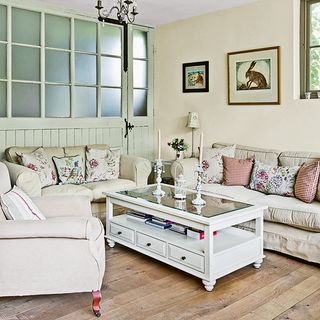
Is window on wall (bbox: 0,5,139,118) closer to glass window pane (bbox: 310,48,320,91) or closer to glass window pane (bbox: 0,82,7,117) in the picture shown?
glass window pane (bbox: 0,82,7,117)

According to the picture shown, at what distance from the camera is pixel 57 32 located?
4910mm

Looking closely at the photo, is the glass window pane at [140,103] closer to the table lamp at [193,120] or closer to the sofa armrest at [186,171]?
the table lamp at [193,120]

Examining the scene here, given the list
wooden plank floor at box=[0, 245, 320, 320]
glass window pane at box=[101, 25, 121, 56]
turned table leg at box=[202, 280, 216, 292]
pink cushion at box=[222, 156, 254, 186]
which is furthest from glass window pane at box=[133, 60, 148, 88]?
turned table leg at box=[202, 280, 216, 292]

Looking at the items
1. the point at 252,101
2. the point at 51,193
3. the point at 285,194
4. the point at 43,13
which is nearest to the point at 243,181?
the point at 285,194

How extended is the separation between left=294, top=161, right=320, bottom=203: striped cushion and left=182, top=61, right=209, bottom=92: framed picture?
192 cm

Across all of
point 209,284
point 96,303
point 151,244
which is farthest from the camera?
point 151,244

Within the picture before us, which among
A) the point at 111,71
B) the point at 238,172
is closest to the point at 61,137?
the point at 111,71

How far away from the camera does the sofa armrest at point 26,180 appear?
12.1 ft

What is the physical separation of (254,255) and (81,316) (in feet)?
4.69

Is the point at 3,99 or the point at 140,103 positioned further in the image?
the point at 140,103

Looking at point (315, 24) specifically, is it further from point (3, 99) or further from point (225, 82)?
point (3, 99)

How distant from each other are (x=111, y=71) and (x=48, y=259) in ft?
11.6

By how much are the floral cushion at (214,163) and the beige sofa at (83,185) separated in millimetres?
688

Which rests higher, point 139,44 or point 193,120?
point 139,44
